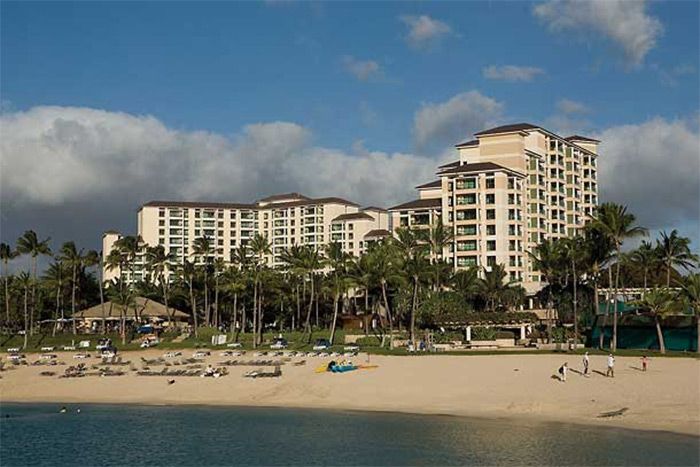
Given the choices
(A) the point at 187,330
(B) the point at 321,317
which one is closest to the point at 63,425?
(A) the point at 187,330

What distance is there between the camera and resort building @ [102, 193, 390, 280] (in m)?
172

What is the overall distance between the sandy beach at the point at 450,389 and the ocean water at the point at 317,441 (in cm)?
300

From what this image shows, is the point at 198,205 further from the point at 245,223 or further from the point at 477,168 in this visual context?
the point at 477,168

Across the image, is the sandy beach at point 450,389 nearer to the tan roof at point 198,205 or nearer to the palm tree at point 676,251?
the palm tree at point 676,251

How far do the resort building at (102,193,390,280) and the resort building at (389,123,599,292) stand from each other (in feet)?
118

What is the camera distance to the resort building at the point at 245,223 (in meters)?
172

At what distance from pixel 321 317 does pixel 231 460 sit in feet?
274

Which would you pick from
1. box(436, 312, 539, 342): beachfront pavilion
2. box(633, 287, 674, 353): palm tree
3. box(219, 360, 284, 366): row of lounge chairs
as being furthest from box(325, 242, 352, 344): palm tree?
box(633, 287, 674, 353): palm tree

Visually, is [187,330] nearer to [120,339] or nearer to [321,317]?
[120,339]

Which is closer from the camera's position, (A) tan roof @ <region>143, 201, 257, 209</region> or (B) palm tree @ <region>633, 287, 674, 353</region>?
(B) palm tree @ <region>633, 287, 674, 353</region>

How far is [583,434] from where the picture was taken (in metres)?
40.7

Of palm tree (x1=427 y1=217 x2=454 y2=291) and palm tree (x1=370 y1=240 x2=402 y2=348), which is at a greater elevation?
palm tree (x1=427 y1=217 x2=454 y2=291)

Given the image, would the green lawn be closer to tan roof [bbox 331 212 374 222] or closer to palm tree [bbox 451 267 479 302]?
palm tree [bbox 451 267 479 302]

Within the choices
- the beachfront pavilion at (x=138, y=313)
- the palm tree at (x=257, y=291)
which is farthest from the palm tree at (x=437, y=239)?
the beachfront pavilion at (x=138, y=313)
